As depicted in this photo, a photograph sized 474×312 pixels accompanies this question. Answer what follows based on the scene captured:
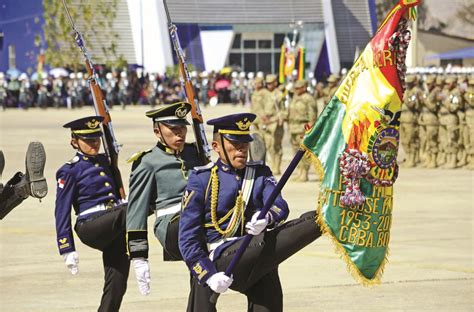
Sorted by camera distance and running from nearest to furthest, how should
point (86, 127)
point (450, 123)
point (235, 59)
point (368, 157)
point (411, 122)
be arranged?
point (368, 157) → point (86, 127) → point (450, 123) → point (411, 122) → point (235, 59)

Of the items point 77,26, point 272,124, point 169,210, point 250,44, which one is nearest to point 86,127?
point 169,210

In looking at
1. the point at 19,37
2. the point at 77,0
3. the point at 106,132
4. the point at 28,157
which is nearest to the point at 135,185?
the point at 28,157

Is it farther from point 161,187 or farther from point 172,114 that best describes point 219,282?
point 172,114

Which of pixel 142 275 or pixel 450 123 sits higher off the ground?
pixel 142 275

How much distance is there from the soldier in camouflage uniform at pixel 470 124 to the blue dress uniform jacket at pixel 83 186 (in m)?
17.5

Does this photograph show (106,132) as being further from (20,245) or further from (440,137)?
(440,137)

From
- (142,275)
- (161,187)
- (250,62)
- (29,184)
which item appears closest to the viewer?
(142,275)

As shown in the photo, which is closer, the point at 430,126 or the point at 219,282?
the point at 219,282

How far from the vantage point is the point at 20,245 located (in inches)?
592

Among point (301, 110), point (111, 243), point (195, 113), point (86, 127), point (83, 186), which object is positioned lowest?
point (301, 110)

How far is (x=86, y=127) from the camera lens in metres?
9.88

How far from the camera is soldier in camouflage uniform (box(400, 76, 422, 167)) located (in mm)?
27484

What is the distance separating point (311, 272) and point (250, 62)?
7405 cm

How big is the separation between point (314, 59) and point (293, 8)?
3411mm
